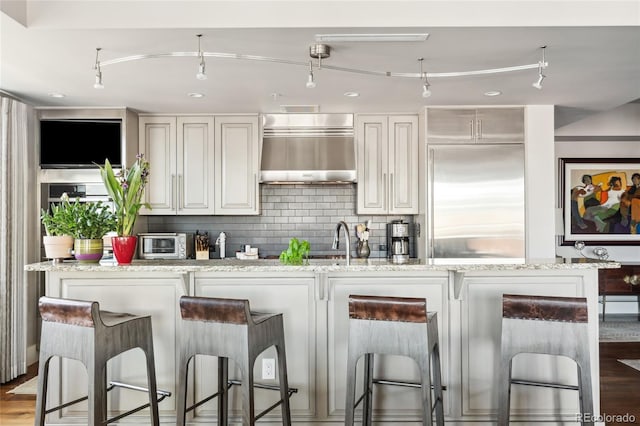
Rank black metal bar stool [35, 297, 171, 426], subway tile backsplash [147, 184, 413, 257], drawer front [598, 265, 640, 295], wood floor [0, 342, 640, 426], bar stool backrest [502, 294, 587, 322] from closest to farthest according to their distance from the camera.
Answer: black metal bar stool [35, 297, 171, 426]
bar stool backrest [502, 294, 587, 322]
wood floor [0, 342, 640, 426]
subway tile backsplash [147, 184, 413, 257]
drawer front [598, 265, 640, 295]

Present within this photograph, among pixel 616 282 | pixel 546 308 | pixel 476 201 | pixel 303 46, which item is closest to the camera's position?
pixel 546 308

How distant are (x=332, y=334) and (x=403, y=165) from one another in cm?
255

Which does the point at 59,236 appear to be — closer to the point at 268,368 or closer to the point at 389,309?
the point at 268,368

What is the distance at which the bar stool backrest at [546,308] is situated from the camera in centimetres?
235

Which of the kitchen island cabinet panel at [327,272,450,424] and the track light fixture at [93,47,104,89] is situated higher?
the track light fixture at [93,47,104,89]

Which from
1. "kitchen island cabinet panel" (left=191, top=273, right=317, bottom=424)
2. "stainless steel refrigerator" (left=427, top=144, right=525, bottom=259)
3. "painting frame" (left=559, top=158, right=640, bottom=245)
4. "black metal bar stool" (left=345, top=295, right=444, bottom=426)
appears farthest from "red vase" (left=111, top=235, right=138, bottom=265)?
"painting frame" (left=559, top=158, right=640, bottom=245)

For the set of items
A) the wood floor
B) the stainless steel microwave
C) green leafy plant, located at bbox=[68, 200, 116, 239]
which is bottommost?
the wood floor

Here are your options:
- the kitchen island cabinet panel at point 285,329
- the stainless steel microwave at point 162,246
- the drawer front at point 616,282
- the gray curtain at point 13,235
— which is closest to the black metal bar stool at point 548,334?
the kitchen island cabinet panel at point 285,329

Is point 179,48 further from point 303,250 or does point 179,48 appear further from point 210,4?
point 303,250

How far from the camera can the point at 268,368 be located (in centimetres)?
288

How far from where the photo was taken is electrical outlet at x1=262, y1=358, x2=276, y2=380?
288 centimetres

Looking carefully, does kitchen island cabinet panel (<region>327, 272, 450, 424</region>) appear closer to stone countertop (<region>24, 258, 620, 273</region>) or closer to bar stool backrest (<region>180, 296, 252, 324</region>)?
stone countertop (<region>24, 258, 620, 273</region>)

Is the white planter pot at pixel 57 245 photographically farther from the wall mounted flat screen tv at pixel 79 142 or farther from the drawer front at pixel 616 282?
the drawer front at pixel 616 282

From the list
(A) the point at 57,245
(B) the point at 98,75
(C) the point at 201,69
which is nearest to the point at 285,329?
(A) the point at 57,245
